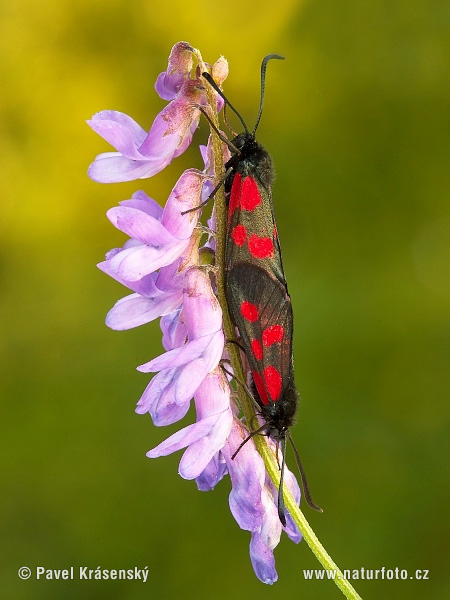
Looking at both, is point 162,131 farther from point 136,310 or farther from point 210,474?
point 210,474

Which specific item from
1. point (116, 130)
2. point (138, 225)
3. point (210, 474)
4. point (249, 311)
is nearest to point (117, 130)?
point (116, 130)

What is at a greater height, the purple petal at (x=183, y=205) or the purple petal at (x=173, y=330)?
the purple petal at (x=183, y=205)

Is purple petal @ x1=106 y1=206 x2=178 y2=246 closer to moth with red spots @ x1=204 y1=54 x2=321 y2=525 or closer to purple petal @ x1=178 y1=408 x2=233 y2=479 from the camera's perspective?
moth with red spots @ x1=204 y1=54 x2=321 y2=525

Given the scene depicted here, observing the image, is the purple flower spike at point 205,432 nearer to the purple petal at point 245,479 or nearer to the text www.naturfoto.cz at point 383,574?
the purple petal at point 245,479

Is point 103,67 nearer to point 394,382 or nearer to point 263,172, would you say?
point 394,382

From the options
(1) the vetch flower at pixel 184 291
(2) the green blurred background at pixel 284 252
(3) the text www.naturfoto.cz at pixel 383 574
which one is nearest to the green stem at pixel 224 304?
(1) the vetch flower at pixel 184 291

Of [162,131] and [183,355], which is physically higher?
[162,131]

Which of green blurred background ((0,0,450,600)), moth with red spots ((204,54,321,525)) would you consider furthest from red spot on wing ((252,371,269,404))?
green blurred background ((0,0,450,600))
